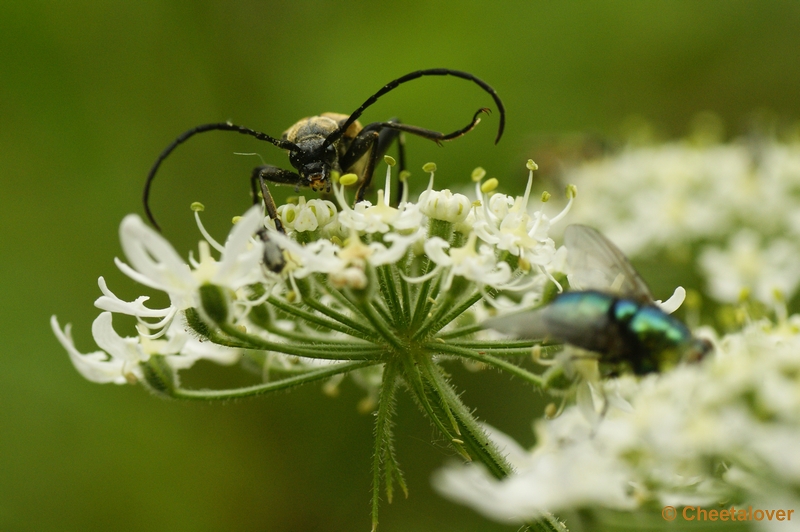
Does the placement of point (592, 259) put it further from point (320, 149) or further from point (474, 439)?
point (320, 149)

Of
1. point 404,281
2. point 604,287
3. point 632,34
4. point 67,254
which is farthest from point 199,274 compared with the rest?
point 632,34

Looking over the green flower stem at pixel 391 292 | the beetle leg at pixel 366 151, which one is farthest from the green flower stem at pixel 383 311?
the beetle leg at pixel 366 151

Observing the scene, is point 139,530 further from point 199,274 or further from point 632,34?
point 632,34

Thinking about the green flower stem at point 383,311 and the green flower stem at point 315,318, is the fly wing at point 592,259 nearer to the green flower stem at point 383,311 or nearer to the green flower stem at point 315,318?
the green flower stem at point 383,311

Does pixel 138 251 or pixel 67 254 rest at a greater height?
pixel 67 254

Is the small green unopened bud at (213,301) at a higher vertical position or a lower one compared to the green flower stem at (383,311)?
lower

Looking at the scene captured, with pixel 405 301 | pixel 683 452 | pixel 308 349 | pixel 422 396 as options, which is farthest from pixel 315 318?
pixel 683 452
